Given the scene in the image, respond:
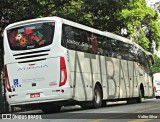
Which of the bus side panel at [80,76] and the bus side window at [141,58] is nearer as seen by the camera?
the bus side panel at [80,76]

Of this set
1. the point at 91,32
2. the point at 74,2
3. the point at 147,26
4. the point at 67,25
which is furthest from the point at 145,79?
the point at 147,26

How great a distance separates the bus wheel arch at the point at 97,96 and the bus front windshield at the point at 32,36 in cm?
375

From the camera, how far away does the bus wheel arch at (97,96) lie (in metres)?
17.9

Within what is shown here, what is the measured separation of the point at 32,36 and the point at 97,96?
4.39m

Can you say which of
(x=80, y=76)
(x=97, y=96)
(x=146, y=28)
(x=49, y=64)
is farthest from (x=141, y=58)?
(x=146, y=28)

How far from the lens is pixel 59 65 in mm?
15555

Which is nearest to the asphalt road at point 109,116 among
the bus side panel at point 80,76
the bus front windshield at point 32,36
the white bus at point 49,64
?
the white bus at point 49,64

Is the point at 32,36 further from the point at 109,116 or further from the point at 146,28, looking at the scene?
the point at 146,28

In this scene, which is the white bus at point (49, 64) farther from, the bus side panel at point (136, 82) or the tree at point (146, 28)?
the tree at point (146, 28)

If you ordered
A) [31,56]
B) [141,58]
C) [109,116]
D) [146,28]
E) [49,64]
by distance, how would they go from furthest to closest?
[146,28] → [141,58] → [31,56] → [49,64] → [109,116]

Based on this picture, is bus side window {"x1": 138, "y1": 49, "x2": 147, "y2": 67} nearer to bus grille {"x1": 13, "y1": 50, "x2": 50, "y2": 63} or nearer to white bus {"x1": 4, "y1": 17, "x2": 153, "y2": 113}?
white bus {"x1": 4, "y1": 17, "x2": 153, "y2": 113}

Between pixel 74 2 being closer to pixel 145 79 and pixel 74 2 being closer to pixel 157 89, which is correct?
pixel 145 79

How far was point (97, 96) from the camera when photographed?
18.2 metres

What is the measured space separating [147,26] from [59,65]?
2708 cm
